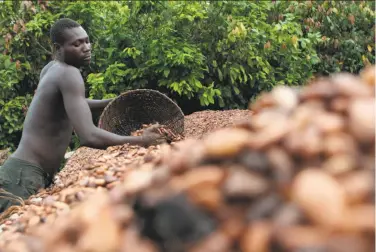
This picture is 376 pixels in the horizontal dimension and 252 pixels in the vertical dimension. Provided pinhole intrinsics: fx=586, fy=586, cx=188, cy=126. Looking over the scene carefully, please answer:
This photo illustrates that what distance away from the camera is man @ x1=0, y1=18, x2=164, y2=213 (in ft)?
9.56

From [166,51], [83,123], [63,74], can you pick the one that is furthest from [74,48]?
[166,51]

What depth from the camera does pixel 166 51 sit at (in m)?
5.47

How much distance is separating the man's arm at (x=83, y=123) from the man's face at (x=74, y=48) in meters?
0.22

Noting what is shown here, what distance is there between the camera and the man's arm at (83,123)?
275 cm

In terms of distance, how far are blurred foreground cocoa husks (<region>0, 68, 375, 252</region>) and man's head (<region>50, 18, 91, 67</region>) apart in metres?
2.11

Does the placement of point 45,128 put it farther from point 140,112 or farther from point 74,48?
point 140,112

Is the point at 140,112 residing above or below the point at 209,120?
above

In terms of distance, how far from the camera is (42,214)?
57.7 inches

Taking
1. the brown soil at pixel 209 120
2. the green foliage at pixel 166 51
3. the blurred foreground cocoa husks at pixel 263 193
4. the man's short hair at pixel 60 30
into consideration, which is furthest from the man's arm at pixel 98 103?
the blurred foreground cocoa husks at pixel 263 193

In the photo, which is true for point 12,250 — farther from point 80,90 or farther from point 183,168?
point 80,90

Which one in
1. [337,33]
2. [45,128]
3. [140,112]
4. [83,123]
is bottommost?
[337,33]

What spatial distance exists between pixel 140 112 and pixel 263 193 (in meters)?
2.92

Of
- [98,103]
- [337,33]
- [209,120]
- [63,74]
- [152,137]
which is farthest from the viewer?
[337,33]

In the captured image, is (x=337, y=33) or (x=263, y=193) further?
(x=337, y=33)
